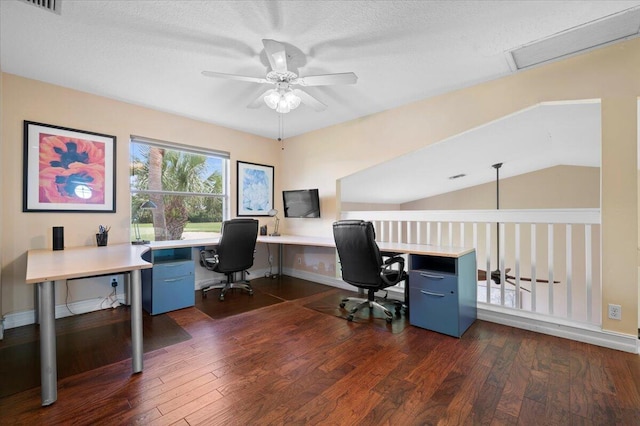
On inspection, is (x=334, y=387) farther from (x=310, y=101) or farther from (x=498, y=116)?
(x=498, y=116)

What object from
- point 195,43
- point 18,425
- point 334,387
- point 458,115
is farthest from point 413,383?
point 195,43

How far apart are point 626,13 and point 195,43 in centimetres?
310

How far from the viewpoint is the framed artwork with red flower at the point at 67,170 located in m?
2.80

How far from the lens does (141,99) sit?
10.8 feet

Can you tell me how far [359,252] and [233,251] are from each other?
5.71 feet

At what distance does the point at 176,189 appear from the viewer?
3.99 metres

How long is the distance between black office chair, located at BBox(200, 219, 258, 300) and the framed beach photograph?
1001mm

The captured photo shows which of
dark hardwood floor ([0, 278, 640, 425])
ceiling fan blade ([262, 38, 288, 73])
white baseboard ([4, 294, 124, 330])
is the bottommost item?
dark hardwood floor ([0, 278, 640, 425])

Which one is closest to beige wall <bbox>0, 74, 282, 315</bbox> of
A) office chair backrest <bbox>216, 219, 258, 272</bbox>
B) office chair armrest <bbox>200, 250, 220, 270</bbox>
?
office chair armrest <bbox>200, 250, 220, 270</bbox>

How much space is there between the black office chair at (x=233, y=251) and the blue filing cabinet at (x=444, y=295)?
2090mm

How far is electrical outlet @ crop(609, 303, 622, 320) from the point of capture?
222 cm

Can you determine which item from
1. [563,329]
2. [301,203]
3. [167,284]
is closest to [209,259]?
[167,284]

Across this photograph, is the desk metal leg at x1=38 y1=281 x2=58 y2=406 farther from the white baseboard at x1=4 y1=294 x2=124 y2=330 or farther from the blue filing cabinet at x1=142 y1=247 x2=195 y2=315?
the white baseboard at x1=4 y1=294 x2=124 y2=330

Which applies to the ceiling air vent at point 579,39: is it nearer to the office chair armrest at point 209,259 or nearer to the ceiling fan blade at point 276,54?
the ceiling fan blade at point 276,54
